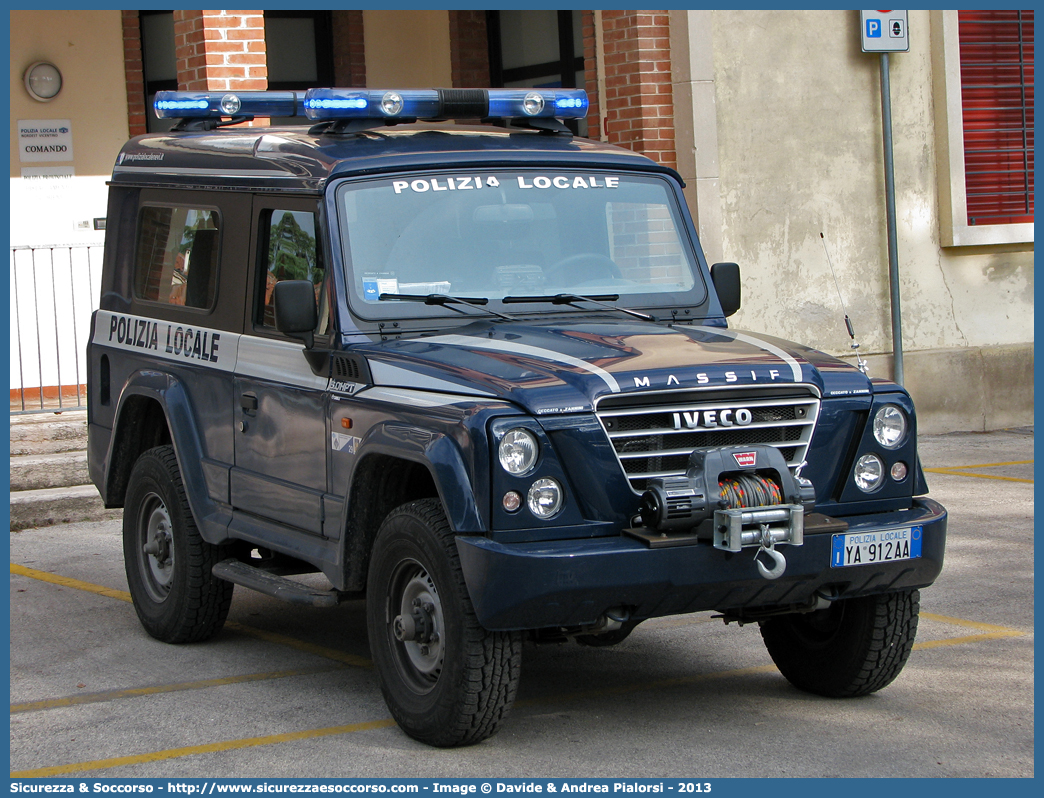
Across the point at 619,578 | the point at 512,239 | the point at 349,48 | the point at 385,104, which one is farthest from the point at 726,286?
the point at 349,48

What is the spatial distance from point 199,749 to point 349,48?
10.8 metres

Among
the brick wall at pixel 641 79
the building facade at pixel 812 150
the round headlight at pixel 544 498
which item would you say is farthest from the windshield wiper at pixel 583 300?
the building facade at pixel 812 150

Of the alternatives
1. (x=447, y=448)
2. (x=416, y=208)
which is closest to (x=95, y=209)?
(x=416, y=208)

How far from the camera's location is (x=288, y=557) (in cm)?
632

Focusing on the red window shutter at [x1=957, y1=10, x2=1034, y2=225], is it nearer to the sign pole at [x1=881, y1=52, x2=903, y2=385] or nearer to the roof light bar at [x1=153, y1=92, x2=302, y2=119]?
the sign pole at [x1=881, y1=52, x2=903, y2=385]

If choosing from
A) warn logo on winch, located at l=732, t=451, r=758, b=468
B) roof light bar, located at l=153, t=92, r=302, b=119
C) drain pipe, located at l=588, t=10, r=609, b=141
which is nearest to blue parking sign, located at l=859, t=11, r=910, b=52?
drain pipe, located at l=588, t=10, r=609, b=141

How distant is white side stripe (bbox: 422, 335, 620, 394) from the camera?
4719mm

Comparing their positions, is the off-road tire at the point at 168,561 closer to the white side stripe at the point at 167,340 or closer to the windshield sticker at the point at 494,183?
the white side stripe at the point at 167,340

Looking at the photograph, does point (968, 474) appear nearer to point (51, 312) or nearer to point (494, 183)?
point (494, 183)

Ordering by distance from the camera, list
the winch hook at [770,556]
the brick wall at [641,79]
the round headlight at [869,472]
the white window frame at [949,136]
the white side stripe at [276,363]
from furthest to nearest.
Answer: the white window frame at [949,136]
the brick wall at [641,79]
the white side stripe at [276,363]
the round headlight at [869,472]
the winch hook at [770,556]

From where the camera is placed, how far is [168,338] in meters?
6.82

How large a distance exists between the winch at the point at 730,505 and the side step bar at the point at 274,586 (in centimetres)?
146

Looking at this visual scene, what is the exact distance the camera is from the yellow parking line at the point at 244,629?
634cm

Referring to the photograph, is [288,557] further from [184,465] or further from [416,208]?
[416,208]
